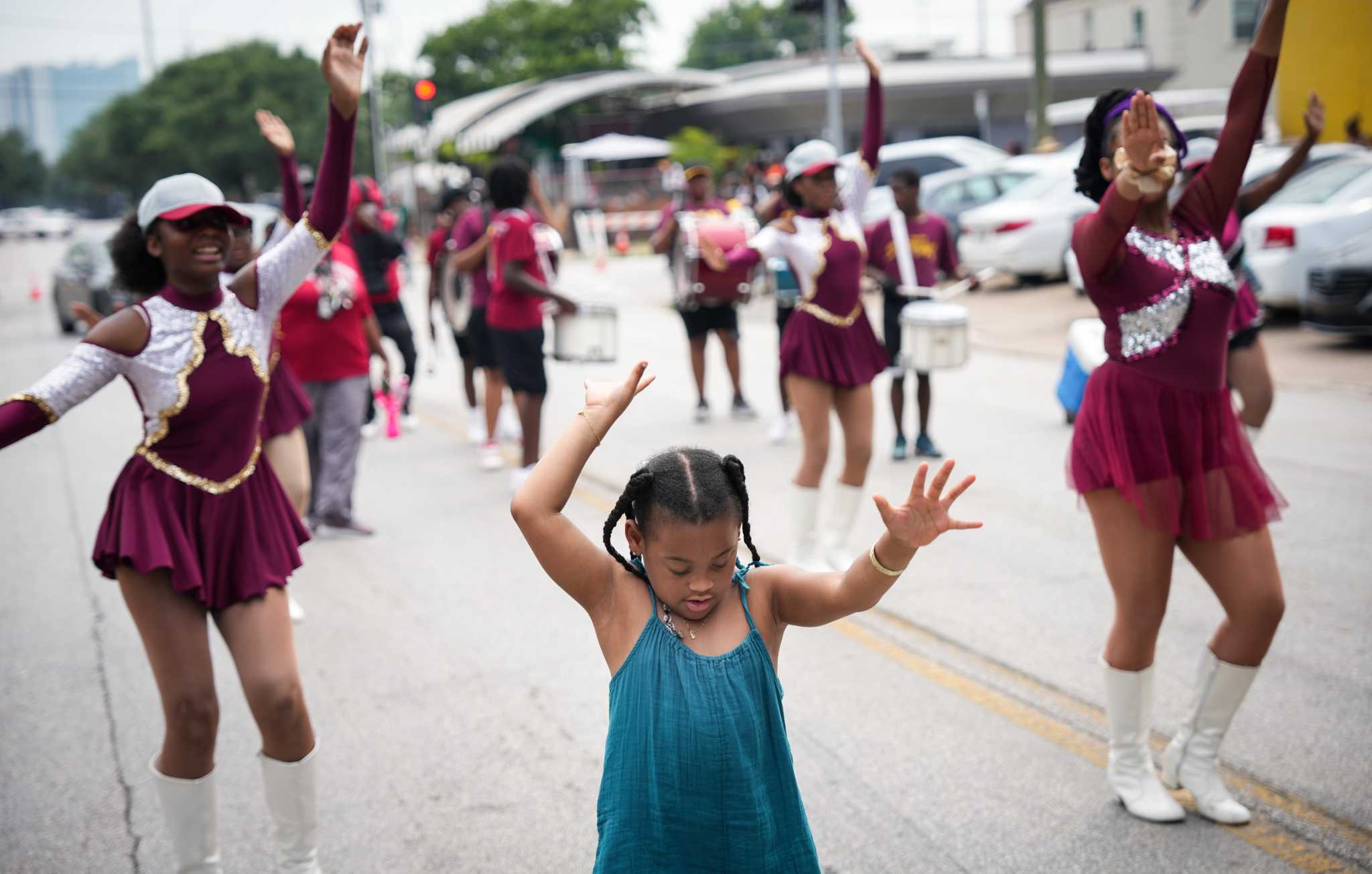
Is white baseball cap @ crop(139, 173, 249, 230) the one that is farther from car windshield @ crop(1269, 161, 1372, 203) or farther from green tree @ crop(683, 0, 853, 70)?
green tree @ crop(683, 0, 853, 70)

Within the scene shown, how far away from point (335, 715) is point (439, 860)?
1343 mm

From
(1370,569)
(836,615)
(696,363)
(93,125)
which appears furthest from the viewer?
(93,125)

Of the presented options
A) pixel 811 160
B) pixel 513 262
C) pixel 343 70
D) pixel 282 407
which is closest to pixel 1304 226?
pixel 811 160

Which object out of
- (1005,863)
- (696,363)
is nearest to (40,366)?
(696,363)

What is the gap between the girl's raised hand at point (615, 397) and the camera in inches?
104

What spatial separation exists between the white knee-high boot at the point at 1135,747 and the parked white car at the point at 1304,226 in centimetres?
970

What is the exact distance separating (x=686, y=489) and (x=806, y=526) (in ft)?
13.5

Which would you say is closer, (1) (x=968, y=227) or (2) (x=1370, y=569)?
(2) (x=1370, y=569)

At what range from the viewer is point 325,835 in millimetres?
4059

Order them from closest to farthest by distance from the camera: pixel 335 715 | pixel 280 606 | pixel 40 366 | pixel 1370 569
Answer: pixel 280 606 → pixel 335 715 → pixel 1370 569 → pixel 40 366

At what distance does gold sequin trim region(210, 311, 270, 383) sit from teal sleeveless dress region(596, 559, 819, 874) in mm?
1696

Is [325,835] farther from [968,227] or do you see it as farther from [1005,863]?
[968,227]

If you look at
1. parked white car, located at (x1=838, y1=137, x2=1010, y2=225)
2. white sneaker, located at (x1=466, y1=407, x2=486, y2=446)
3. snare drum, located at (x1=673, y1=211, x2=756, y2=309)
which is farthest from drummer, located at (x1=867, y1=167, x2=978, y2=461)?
parked white car, located at (x1=838, y1=137, x2=1010, y2=225)

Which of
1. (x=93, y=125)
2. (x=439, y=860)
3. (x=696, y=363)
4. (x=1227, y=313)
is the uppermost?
(x=93, y=125)
